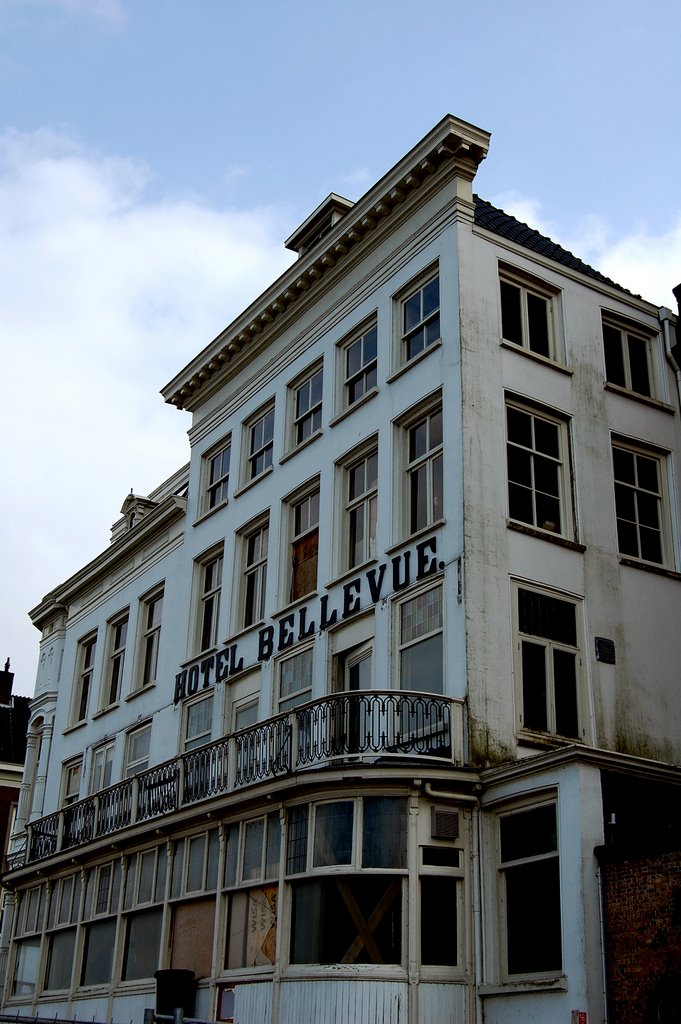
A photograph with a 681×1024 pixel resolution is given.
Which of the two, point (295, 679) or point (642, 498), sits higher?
point (642, 498)

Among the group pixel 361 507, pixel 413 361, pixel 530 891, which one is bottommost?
pixel 530 891

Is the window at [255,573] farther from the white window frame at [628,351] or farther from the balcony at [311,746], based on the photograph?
the white window frame at [628,351]

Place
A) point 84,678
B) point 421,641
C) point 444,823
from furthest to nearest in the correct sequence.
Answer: point 84,678 → point 421,641 → point 444,823

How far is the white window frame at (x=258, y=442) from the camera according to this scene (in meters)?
27.2

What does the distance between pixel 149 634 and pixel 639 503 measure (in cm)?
1373

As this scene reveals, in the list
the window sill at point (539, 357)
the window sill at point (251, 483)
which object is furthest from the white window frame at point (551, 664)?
the window sill at point (251, 483)

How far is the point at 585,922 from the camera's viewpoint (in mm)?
15758

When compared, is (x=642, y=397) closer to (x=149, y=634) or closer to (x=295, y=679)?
(x=295, y=679)

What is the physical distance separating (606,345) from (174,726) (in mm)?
12664

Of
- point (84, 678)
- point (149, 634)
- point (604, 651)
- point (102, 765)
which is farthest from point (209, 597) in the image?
point (604, 651)

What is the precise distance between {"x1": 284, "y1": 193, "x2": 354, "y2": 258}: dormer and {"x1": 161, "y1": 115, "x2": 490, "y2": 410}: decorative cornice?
7.1 inches

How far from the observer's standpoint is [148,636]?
30797mm

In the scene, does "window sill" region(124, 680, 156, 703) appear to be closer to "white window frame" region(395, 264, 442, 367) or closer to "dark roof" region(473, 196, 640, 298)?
"white window frame" region(395, 264, 442, 367)

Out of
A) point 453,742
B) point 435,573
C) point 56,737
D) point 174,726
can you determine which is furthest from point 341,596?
point 56,737
